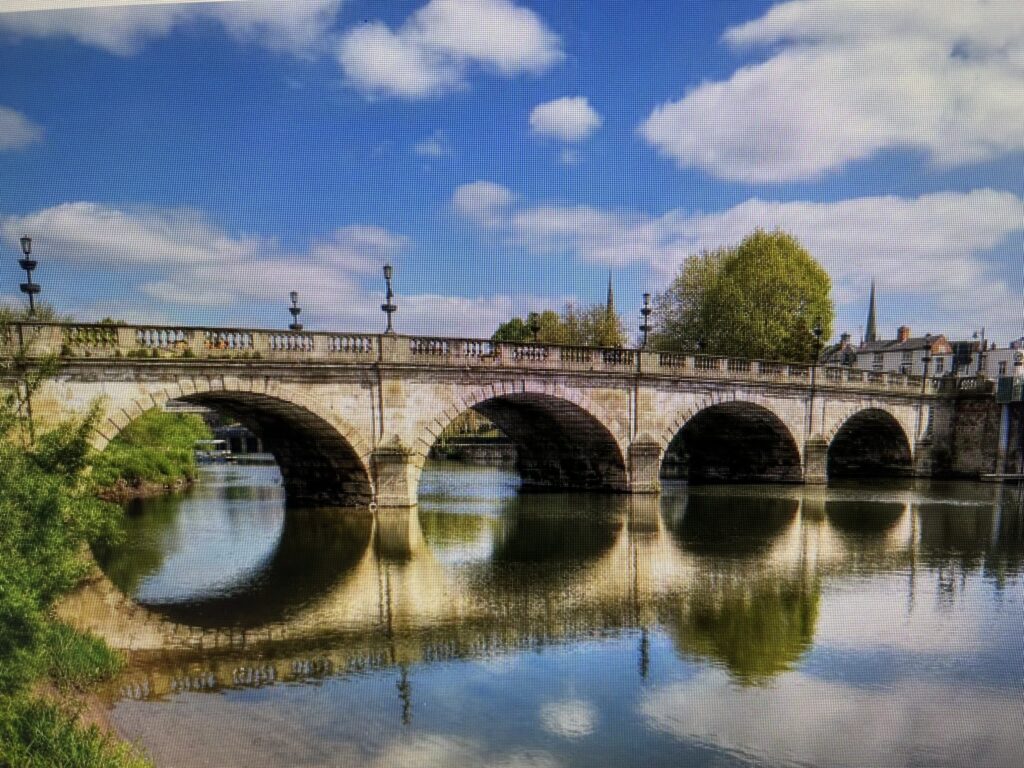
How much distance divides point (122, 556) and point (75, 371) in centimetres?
401

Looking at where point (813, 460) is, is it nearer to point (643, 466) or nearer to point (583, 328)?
point (643, 466)

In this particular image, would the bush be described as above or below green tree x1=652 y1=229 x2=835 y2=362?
below

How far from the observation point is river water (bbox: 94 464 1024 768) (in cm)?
603

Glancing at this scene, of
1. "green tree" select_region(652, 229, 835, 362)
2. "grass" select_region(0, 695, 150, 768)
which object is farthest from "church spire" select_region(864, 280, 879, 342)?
"grass" select_region(0, 695, 150, 768)

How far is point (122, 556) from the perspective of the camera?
1341cm

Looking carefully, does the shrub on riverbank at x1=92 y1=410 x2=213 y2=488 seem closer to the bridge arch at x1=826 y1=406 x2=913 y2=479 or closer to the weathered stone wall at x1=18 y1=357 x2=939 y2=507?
the weathered stone wall at x1=18 y1=357 x2=939 y2=507

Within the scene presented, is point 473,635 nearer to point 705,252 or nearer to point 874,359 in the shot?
point 705,252

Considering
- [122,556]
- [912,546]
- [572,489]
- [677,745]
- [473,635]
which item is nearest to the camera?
[677,745]

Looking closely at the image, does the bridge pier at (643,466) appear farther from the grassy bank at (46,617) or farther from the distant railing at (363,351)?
the grassy bank at (46,617)

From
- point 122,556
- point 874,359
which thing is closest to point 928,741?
point 122,556

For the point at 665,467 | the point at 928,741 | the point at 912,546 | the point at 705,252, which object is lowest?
the point at 665,467

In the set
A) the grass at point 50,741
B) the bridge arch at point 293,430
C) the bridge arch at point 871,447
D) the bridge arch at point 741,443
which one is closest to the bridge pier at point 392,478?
the bridge arch at point 293,430

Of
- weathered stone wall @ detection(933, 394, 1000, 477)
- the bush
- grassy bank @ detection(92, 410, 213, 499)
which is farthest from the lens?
weathered stone wall @ detection(933, 394, 1000, 477)

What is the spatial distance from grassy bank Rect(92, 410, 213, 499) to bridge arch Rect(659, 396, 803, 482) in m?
18.5
